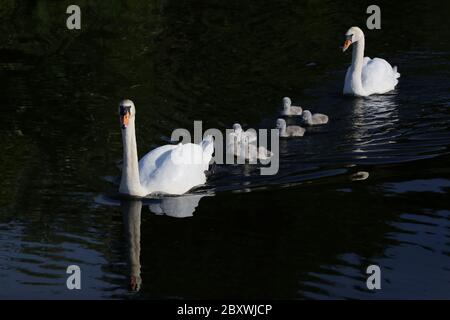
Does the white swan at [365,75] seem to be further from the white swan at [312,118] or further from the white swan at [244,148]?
the white swan at [244,148]

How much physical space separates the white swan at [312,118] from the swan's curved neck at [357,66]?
189 centimetres

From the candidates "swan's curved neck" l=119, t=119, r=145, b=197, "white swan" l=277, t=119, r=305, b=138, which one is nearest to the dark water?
"white swan" l=277, t=119, r=305, b=138

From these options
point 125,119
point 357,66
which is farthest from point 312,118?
point 125,119

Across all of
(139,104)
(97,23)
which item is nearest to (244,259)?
(139,104)

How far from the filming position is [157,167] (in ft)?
46.8

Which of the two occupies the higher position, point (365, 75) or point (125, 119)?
point (365, 75)

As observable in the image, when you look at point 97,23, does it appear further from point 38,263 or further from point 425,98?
point 38,263

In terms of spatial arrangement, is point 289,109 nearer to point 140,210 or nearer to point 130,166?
point 130,166

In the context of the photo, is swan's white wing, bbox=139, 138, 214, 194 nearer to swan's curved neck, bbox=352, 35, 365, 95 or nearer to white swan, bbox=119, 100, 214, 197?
white swan, bbox=119, 100, 214, 197

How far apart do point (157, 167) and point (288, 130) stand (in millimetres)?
2826

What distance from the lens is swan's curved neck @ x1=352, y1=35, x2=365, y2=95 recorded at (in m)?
18.5

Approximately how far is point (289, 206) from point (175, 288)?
264 centimetres

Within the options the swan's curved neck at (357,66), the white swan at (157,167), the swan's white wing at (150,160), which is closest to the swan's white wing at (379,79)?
the swan's curved neck at (357,66)

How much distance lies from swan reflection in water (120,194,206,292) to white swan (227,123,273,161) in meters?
1.50
